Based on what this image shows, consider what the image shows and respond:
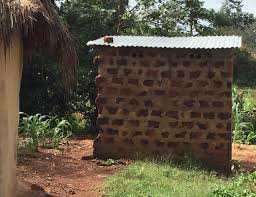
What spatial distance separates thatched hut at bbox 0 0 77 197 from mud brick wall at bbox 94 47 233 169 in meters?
3.79

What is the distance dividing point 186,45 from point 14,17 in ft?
15.7

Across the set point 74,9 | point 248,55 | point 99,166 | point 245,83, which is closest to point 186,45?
point 99,166

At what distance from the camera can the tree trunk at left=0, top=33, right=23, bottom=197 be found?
5137 millimetres

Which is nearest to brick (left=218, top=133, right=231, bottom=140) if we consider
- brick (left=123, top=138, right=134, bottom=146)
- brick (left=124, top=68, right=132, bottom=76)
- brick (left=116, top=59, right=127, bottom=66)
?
brick (left=123, top=138, right=134, bottom=146)

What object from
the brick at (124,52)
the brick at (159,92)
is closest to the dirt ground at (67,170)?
the brick at (159,92)

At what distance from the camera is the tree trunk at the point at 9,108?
514cm

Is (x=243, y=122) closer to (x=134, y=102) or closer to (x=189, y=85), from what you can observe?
(x=189, y=85)

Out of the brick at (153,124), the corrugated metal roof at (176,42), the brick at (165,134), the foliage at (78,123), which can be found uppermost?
the corrugated metal roof at (176,42)

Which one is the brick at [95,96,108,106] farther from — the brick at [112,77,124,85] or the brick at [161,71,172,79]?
the brick at [161,71,172,79]

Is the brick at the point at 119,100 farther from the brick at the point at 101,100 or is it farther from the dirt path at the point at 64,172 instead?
the dirt path at the point at 64,172

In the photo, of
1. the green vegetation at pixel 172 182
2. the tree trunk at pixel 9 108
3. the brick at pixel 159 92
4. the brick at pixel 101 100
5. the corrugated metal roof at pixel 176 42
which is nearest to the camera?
the tree trunk at pixel 9 108

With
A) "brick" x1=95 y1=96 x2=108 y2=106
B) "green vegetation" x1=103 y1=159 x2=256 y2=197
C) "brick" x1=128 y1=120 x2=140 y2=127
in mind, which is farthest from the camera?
"brick" x1=95 y1=96 x2=108 y2=106

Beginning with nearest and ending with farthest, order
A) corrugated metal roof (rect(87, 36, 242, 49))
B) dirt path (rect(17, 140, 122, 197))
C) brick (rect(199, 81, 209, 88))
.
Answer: dirt path (rect(17, 140, 122, 197)), corrugated metal roof (rect(87, 36, 242, 49)), brick (rect(199, 81, 209, 88))

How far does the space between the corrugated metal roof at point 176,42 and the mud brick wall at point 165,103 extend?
0.12 m
